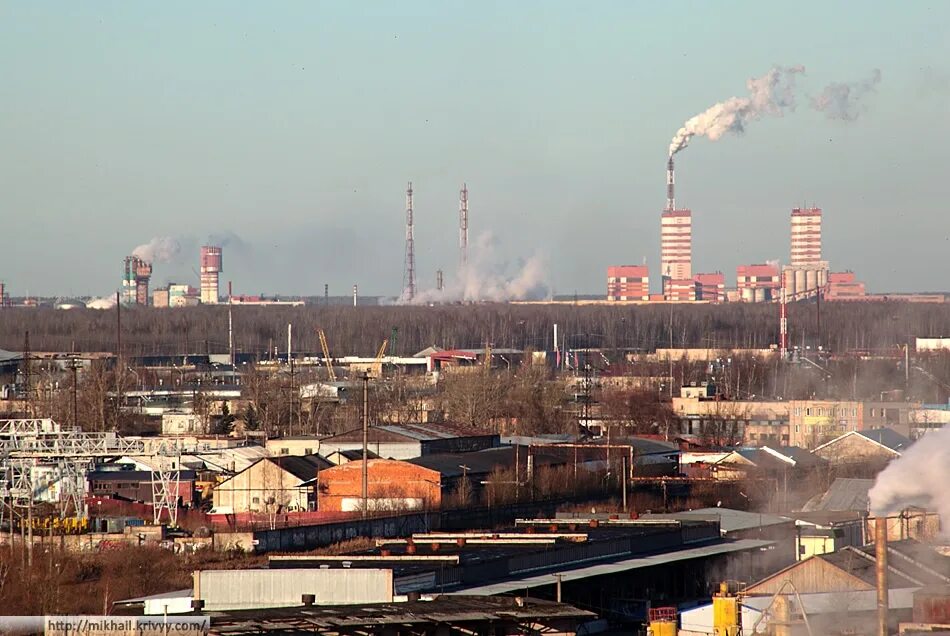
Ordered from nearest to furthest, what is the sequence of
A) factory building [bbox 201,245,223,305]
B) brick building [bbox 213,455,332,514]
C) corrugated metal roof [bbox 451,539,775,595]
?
corrugated metal roof [bbox 451,539,775,595] → brick building [bbox 213,455,332,514] → factory building [bbox 201,245,223,305]

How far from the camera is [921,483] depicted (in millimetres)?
11508

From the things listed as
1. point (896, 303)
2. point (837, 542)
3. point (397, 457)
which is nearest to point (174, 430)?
point (397, 457)

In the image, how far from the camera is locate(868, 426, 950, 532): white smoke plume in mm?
11375

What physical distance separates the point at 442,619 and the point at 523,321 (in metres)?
58.2

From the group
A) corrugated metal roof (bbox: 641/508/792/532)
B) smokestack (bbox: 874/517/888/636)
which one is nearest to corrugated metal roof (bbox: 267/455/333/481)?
corrugated metal roof (bbox: 641/508/792/532)

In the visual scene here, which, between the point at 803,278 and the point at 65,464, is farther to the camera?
the point at 803,278

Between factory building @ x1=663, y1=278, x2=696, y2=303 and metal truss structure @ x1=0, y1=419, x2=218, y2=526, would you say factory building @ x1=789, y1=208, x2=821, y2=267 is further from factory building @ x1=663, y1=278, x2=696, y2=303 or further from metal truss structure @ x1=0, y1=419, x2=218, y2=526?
metal truss structure @ x1=0, y1=419, x2=218, y2=526

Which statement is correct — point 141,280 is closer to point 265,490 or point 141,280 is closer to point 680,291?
point 680,291

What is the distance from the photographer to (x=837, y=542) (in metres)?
15.4

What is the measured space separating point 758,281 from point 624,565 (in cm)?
8185

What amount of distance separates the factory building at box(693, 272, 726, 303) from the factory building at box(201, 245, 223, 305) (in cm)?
2655

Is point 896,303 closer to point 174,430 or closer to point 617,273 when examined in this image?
point 617,273

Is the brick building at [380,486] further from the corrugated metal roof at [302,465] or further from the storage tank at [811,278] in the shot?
the storage tank at [811,278]

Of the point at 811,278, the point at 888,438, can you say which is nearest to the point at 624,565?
the point at 888,438
